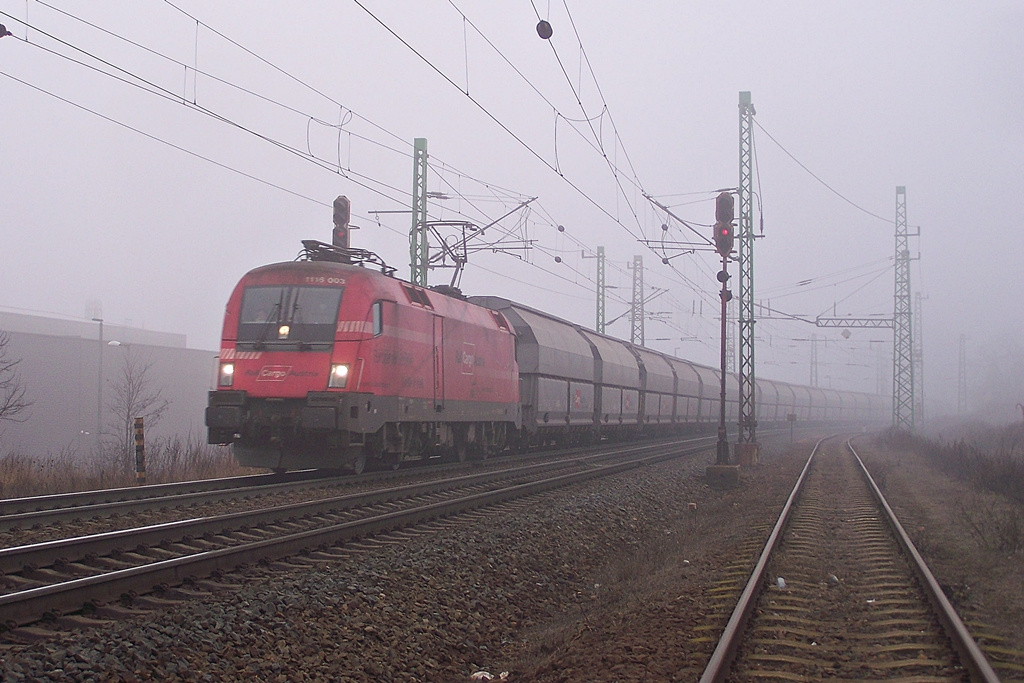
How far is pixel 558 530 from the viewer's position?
11625 mm

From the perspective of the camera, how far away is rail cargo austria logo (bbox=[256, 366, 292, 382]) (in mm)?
13836

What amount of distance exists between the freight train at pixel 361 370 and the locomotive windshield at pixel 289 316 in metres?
0.02

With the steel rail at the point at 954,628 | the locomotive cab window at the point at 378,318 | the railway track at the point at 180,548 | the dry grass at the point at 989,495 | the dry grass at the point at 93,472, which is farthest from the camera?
the locomotive cab window at the point at 378,318

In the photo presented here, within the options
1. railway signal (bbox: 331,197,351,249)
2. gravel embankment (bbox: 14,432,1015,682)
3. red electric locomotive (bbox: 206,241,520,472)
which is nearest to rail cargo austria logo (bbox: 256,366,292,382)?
red electric locomotive (bbox: 206,241,520,472)

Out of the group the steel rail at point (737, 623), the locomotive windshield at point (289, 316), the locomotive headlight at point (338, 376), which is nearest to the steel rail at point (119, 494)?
the locomotive headlight at point (338, 376)

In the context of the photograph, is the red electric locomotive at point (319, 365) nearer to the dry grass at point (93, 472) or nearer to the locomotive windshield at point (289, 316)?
the locomotive windshield at point (289, 316)

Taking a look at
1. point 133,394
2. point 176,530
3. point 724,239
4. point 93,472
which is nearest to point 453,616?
point 176,530

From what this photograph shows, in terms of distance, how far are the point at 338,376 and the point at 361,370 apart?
1.26ft

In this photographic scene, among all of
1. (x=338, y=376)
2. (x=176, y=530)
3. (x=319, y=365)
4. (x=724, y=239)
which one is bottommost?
(x=176, y=530)

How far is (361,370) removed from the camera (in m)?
13.9

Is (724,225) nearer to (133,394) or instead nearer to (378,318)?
(378,318)

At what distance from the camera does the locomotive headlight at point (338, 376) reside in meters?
13.7

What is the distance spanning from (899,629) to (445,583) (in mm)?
3972

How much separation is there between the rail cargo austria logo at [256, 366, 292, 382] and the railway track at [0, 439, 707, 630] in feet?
9.01
